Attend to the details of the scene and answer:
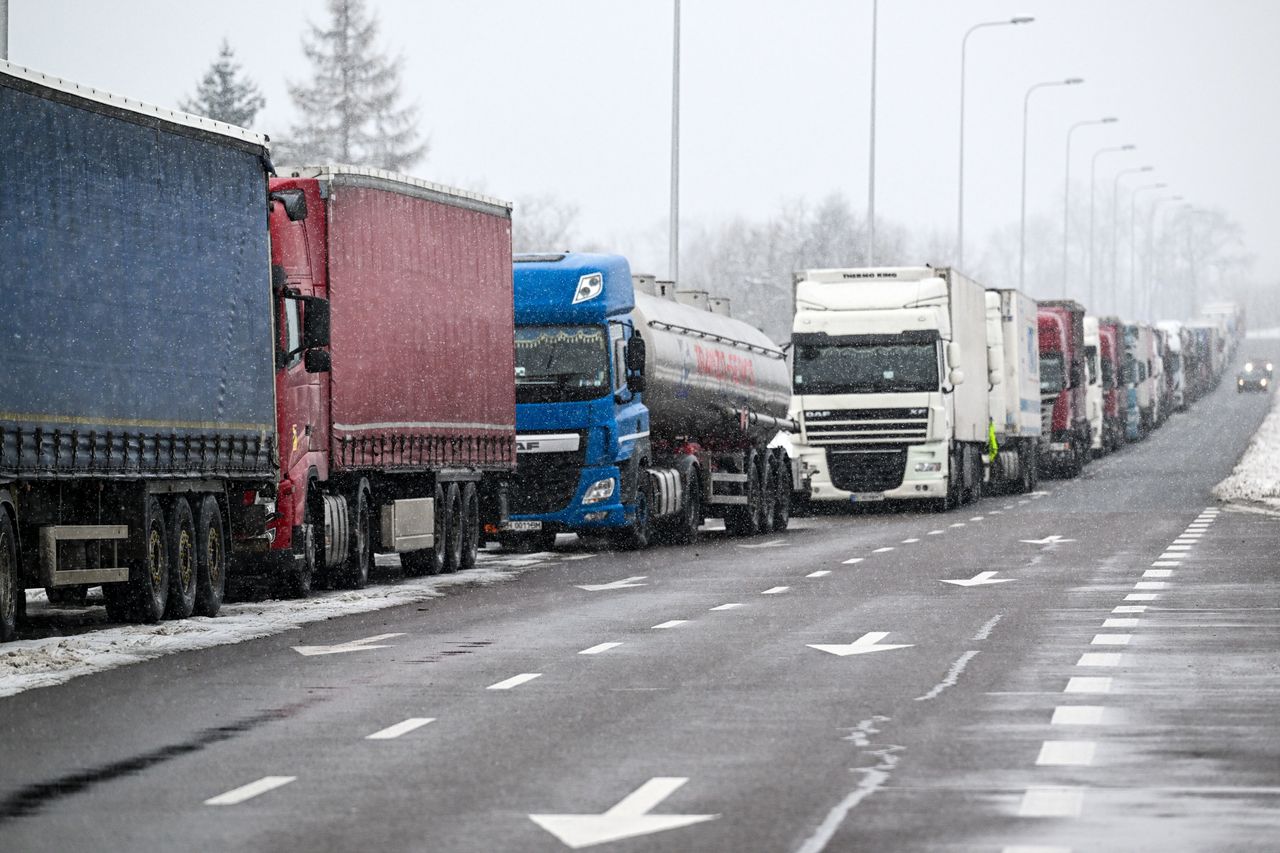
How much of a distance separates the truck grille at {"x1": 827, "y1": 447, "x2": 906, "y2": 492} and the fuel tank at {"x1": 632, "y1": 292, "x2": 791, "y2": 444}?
2278 mm

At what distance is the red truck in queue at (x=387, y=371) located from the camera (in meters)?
21.4

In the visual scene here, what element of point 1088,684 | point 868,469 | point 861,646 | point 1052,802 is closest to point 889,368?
point 868,469

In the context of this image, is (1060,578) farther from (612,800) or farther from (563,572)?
(612,800)

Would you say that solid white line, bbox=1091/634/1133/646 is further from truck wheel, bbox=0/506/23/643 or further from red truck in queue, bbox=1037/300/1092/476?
red truck in queue, bbox=1037/300/1092/476

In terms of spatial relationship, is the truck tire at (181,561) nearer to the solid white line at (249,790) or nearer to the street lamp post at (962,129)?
the solid white line at (249,790)

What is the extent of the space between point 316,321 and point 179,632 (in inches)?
169

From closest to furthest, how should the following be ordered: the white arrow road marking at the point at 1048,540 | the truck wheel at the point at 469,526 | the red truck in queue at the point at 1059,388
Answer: the truck wheel at the point at 469,526 < the white arrow road marking at the point at 1048,540 < the red truck in queue at the point at 1059,388

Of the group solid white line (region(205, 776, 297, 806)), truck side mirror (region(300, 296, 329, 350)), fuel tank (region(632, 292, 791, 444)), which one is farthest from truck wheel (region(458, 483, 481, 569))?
solid white line (region(205, 776, 297, 806))

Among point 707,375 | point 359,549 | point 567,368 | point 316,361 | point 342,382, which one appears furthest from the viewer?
point 707,375

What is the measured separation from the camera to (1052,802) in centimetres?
902

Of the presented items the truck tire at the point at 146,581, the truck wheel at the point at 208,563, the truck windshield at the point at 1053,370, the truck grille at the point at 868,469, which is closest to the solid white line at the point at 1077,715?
the truck tire at the point at 146,581

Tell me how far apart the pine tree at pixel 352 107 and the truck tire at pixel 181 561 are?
7757cm

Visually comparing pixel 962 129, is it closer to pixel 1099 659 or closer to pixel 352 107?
pixel 352 107

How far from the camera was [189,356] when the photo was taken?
1883 centimetres
